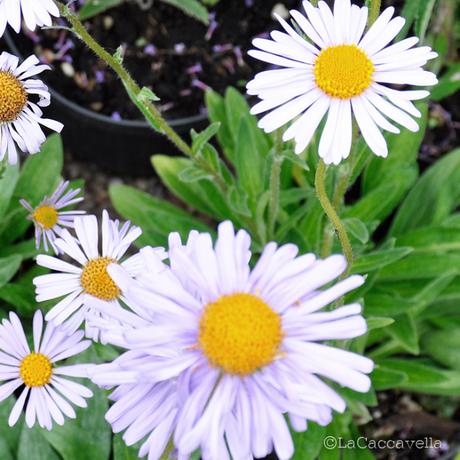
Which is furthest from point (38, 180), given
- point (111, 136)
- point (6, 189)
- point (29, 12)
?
Answer: point (29, 12)

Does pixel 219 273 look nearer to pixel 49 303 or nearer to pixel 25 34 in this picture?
pixel 49 303

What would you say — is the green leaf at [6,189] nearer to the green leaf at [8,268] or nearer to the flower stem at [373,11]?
the green leaf at [8,268]

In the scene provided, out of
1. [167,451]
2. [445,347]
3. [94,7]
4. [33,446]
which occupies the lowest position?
[167,451]

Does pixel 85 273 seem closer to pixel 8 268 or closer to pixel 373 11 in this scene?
pixel 8 268

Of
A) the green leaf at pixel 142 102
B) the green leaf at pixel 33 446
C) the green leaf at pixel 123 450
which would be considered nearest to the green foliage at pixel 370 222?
the green leaf at pixel 142 102

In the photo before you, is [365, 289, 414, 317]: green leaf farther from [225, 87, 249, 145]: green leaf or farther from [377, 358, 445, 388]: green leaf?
[225, 87, 249, 145]: green leaf

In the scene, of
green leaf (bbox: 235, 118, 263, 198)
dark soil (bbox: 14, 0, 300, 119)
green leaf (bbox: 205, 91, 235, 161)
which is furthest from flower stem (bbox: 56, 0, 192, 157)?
dark soil (bbox: 14, 0, 300, 119)
